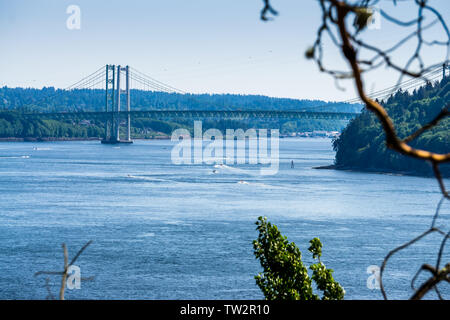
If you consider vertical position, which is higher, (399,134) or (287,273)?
(399,134)

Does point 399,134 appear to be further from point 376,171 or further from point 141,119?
point 141,119

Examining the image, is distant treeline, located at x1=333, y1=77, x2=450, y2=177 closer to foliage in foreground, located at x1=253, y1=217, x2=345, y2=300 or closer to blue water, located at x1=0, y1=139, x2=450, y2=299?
blue water, located at x1=0, y1=139, x2=450, y2=299

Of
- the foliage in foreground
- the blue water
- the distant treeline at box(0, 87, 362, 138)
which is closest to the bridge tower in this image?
the distant treeline at box(0, 87, 362, 138)

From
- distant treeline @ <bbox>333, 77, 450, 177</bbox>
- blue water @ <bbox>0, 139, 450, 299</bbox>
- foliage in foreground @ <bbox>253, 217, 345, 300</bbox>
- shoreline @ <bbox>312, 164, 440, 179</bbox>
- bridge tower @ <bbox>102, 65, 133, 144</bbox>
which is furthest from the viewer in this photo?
bridge tower @ <bbox>102, 65, 133, 144</bbox>

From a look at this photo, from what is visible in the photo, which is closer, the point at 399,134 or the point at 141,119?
the point at 399,134

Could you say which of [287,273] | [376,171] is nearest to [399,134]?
[376,171]

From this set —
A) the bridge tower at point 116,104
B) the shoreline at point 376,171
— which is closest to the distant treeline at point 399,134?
the shoreline at point 376,171
